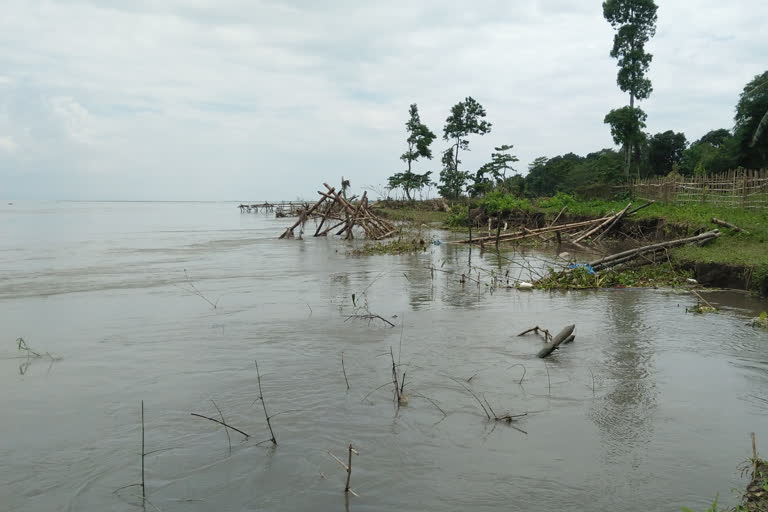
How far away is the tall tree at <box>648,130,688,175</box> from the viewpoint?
3944 cm

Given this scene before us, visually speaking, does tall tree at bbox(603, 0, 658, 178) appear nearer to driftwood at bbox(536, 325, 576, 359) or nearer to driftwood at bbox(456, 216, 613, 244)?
driftwood at bbox(456, 216, 613, 244)

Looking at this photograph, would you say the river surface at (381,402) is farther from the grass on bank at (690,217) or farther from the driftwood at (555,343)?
the grass on bank at (690,217)

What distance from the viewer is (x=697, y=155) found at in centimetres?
3544

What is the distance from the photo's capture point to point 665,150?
40156mm

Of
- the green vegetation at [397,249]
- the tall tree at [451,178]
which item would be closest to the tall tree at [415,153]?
the tall tree at [451,178]

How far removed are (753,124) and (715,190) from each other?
1388 cm

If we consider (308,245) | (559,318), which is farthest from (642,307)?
(308,245)

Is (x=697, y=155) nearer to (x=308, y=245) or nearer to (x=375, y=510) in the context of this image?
(x=308, y=245)

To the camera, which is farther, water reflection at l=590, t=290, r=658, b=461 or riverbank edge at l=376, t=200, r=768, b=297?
riverbank edge at l=376, t=200, r=768, b=297

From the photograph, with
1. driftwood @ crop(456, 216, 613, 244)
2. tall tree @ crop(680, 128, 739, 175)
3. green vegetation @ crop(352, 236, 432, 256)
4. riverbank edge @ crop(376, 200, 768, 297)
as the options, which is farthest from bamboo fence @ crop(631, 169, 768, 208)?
green vegetation @ crop(352, 236, 432, 256)

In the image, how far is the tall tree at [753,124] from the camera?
2577 centimetres

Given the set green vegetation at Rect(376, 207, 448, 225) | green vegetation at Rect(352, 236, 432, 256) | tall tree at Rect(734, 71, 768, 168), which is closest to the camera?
green vegetation at Rect(352, 236, 432, 256)

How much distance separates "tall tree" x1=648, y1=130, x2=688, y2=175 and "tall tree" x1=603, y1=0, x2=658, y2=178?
12756 millimetres

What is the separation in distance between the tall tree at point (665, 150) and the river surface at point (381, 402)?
3478cm
